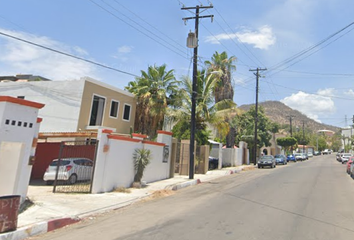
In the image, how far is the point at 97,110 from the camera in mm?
21391

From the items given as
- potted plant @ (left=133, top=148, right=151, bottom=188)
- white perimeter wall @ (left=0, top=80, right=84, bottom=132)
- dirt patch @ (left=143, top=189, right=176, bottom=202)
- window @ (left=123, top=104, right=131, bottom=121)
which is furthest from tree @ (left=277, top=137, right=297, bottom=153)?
potted plant @ (left=133, top=148, right=151, bottom=188)

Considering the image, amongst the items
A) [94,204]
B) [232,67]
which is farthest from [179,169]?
[232,67]

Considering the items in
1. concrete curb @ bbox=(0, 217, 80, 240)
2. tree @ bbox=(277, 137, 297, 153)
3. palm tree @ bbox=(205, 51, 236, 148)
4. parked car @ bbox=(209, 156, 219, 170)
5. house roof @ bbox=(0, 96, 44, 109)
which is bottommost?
concrete curb @ bbox=(0, 217, 80, 240)

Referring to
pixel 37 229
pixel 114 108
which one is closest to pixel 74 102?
pixel 114 108

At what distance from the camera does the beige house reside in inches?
784

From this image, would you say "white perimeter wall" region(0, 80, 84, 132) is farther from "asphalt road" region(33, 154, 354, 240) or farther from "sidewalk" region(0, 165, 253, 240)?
"asphalt road" region(33, 154, 354, 240)

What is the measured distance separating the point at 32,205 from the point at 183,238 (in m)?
5.48

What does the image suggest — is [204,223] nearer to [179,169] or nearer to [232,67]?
[179,169]

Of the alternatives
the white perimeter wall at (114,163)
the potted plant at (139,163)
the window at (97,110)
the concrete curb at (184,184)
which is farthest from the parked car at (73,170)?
the window at (97,110)

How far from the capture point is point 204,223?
22.3ft

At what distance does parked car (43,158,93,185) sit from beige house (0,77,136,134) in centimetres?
594

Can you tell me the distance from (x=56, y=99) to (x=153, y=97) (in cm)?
838

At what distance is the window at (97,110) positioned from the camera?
21.1m

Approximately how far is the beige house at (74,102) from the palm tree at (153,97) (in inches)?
96.6
